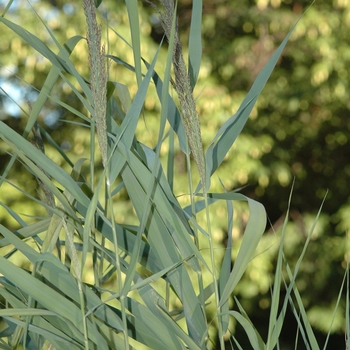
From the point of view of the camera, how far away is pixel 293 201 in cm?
391

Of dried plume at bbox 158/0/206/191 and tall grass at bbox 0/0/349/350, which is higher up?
dried plume at bbox 158/0/206/191

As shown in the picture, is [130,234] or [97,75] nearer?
[97,75]

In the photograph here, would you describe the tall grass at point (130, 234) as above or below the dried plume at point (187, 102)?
below

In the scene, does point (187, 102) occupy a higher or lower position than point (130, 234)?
higher

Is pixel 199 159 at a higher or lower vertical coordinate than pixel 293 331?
higher

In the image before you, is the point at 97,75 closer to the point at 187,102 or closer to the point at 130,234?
the point at 187,102

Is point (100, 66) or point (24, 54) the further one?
point (24, 54)

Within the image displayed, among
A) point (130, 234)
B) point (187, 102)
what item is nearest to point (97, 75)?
point (187, 102)

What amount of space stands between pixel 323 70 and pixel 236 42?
55cm

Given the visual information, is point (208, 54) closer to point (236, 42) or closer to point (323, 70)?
point (236, 42)

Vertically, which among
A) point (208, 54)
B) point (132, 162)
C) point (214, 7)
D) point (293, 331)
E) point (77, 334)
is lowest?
point (293, 331)

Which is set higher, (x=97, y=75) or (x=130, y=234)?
(x=97, y=75)

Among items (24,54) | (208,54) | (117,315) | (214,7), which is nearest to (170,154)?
(117,315)

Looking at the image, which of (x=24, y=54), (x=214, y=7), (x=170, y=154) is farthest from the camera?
(x=214, y=7)
